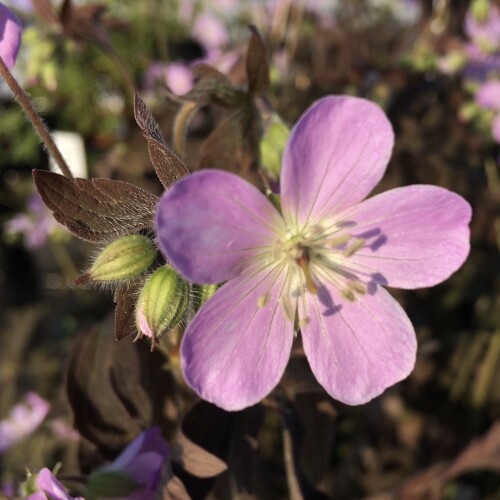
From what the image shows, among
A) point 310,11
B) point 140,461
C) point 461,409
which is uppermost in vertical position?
point 140,461

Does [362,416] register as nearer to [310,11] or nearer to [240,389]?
[240,389]

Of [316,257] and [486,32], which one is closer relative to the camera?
[316,257]

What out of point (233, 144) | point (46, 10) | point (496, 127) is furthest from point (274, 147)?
point (496, 127)

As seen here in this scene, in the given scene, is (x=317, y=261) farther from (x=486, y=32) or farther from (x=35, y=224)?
(x=35, y=224)

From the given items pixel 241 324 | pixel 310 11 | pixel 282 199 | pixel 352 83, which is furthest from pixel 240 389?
pixel 310 11

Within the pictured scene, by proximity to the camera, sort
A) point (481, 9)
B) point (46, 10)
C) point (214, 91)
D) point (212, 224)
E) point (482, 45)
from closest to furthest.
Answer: point (212, 224)
point (214, 91)
point (46, 10)
point (481, 9)
point (482, 45)

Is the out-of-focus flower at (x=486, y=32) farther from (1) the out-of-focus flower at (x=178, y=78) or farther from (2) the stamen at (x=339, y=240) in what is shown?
(2) the stamen at (x=339, y=240)

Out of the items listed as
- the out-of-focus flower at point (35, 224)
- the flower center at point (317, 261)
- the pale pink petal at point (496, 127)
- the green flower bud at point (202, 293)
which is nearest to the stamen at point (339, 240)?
the flower center at point (317, 261)
